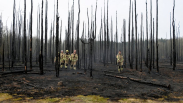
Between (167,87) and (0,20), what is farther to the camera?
(0,20)

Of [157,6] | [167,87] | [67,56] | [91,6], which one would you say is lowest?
[167,87]

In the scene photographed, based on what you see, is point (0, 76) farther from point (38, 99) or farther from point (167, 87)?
point (167, 87)

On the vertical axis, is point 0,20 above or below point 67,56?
above

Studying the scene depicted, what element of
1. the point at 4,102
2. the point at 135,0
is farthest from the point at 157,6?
the point at 4,102

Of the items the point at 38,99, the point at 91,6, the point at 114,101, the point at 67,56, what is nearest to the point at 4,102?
the point at 38,99

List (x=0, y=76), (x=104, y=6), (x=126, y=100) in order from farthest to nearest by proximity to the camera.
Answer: (x=104, y=6) < (x=0, y=76) < (x=126, y=100)

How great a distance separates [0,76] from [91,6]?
29.0 feet

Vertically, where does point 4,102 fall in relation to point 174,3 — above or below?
below

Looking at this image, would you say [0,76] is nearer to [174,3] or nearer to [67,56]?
[67,56]

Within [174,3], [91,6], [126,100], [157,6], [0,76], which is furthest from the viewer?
[91,6]

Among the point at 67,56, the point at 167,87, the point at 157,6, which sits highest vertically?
the point at 157,6

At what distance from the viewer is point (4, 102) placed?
3.21 metres

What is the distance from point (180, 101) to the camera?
3467 millimetres

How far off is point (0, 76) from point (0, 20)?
10.5 meters
